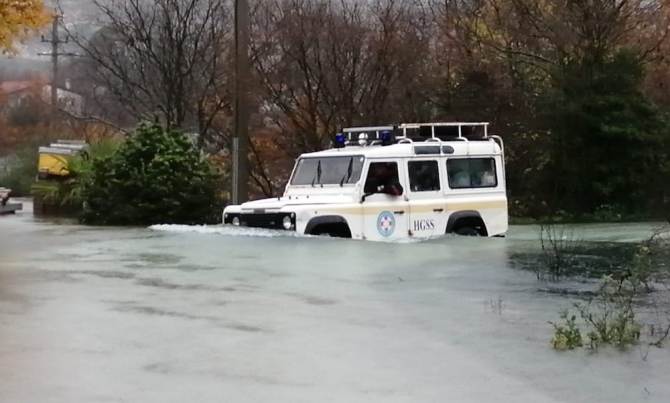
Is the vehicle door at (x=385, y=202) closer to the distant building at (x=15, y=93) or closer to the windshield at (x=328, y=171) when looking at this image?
the windshield at (x=328, y=171)

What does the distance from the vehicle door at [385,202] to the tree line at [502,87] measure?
910cm

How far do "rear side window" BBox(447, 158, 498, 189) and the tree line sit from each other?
731 cm

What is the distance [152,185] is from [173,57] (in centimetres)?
995

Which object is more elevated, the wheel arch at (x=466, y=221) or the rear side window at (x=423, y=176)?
the rear side window at (x=423, y=176)

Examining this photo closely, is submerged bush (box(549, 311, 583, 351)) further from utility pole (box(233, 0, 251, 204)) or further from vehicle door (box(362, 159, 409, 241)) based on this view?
utility pole (box(233, 0, 251, 204))

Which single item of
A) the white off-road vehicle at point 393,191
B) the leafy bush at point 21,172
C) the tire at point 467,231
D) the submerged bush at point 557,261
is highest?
the leafy bush at point 21,172

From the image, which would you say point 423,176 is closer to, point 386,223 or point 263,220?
point 386,223

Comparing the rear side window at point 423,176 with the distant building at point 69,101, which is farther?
the distant building at point 69,101

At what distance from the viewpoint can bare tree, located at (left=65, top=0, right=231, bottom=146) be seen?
94.1 feet

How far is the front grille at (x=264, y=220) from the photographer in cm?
1537

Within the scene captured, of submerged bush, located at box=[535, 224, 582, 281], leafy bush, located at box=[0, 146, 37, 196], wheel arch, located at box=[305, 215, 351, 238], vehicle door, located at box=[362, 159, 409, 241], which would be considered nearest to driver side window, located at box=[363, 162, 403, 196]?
vehicle door, located at box=[362, 159, 409, 241]

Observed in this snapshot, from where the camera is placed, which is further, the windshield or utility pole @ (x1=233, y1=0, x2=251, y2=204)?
utility pole @ (x1=233, y1=0, x2=251, y2=204)

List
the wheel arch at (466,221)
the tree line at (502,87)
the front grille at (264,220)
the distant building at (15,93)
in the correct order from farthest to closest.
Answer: the distant building at (15,93) → the tree line at (502,87) → the wheel arch at (466,221) → the front grille at (264,220)

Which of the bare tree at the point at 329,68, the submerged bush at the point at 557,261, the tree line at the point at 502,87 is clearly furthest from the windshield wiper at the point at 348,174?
the bare tree at the point at 329,68
